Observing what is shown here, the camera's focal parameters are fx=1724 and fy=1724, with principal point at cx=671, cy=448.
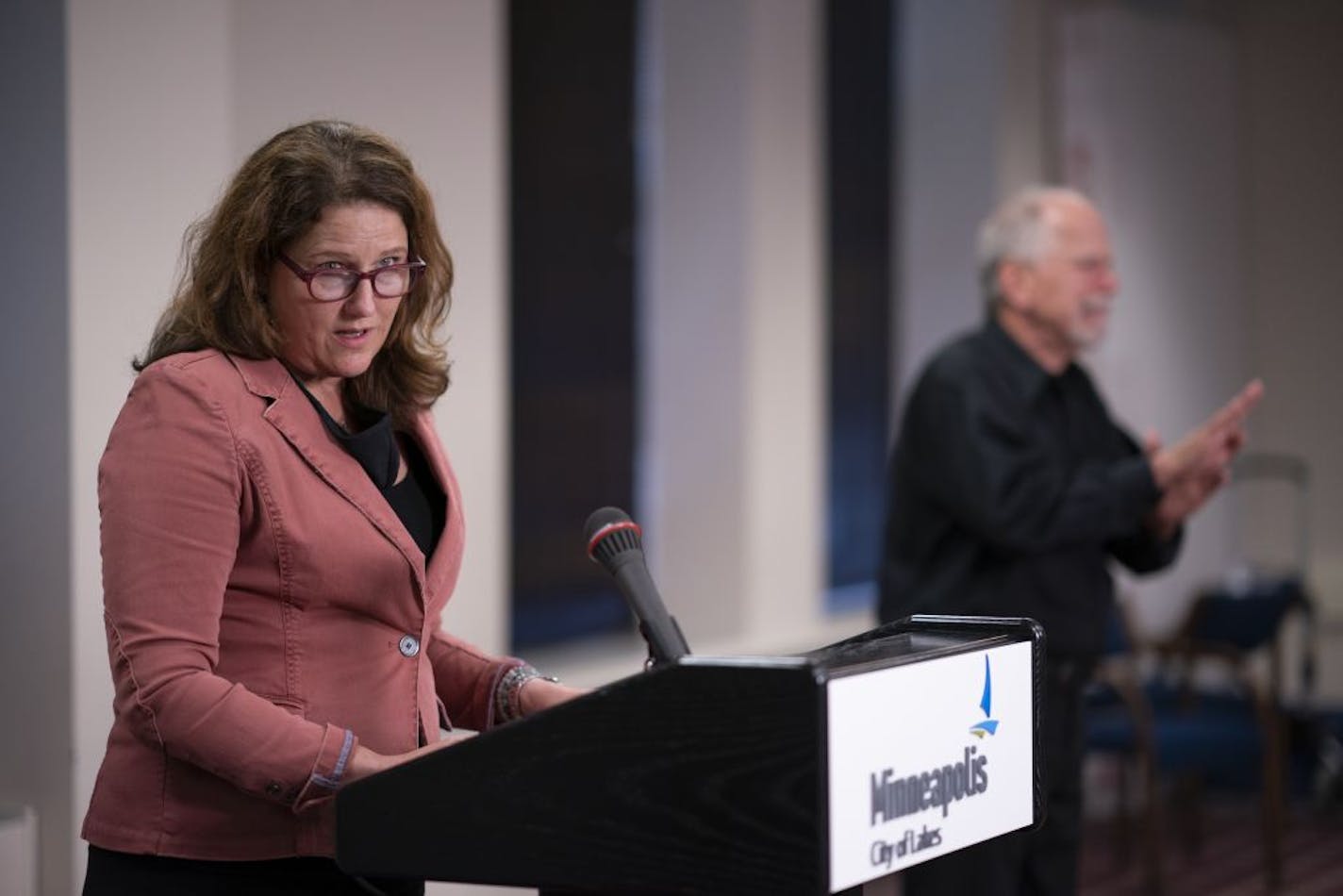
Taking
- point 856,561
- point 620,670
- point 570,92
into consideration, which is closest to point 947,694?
point 620,670

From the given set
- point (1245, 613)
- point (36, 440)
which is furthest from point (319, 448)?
point (1245, 613)

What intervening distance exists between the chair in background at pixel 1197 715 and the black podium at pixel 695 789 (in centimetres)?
361

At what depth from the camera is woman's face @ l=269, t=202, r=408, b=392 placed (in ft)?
5.59

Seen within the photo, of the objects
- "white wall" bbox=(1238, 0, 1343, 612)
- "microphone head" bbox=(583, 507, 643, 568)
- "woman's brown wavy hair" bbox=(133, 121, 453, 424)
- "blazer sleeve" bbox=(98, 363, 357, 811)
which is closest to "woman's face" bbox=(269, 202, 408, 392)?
"woman's brown wavy hair" bbox=(133, 121, 453, 424)

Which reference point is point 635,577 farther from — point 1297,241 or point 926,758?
point 1297,241

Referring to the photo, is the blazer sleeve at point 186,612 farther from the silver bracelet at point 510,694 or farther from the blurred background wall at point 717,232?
the blurred background wall at point 717,232

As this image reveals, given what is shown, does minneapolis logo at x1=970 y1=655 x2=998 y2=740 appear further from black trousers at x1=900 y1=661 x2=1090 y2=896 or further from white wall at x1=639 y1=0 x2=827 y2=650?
white wall at x1=639 y1=0 x2=827 y2=650

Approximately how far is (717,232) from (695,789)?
353cm

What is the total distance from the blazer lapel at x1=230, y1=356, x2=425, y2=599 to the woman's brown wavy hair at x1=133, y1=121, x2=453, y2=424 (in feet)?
0.10

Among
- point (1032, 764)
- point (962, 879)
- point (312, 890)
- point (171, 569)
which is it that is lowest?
point (962, 879)

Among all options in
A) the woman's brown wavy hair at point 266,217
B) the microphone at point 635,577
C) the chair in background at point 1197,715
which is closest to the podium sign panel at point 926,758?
the microphone at point 635,577

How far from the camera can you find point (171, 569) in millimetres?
1563

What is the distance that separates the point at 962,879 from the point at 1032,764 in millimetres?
1619

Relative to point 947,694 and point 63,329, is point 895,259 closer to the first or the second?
point 63,329
